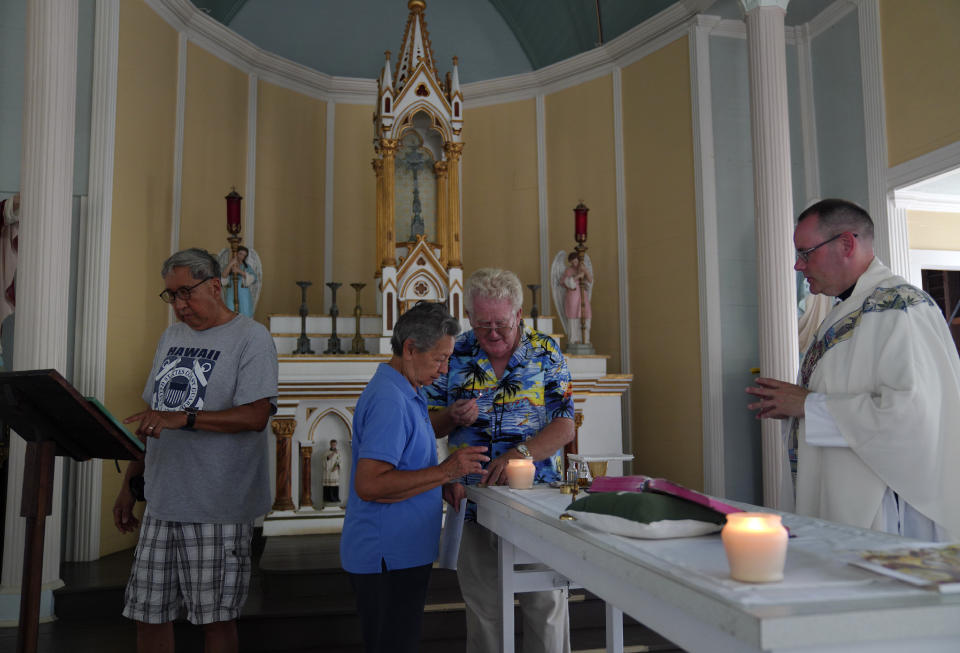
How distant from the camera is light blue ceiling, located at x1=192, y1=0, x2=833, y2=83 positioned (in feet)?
23.7

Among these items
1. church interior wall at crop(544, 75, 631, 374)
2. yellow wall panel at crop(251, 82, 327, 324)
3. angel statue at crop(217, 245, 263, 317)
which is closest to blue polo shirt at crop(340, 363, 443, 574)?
angel statue at crop(217, 245, 263, 317)

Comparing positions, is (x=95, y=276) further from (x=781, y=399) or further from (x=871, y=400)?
(x=871, y=400)

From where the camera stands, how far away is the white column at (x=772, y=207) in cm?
482

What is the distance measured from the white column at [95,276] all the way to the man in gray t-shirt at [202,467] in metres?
2.38

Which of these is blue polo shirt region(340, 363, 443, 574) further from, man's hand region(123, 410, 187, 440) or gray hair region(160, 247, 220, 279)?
gray hair region(160, 247, 220, 279)

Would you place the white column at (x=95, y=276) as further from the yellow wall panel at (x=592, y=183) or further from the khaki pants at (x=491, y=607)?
the yellow wall panel at (x=592, y=183)

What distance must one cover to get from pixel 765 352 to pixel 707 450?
3.82 ft

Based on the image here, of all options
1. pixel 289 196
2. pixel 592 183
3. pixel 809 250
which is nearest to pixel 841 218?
pixel 809 250

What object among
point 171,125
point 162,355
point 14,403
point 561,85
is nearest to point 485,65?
point 561,85

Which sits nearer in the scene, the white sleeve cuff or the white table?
the white table

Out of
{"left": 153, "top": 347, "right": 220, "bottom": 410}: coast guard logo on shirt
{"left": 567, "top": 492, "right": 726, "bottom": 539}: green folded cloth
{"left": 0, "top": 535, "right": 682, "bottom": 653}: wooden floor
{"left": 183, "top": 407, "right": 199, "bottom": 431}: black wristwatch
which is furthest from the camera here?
{"left": 0, "top": 535, "right": 682, "bottom": 653}: wooden floor

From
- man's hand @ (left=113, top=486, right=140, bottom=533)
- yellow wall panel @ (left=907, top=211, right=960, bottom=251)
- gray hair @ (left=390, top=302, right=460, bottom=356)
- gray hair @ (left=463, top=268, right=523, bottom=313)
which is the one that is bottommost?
man's hand @ (left=113, top=486, right=140, bottom=533)

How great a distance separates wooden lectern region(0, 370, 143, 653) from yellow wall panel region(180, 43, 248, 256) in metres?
3.77

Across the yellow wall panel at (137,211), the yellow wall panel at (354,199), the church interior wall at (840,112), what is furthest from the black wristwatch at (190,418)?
the church interior wall at (840,112)
